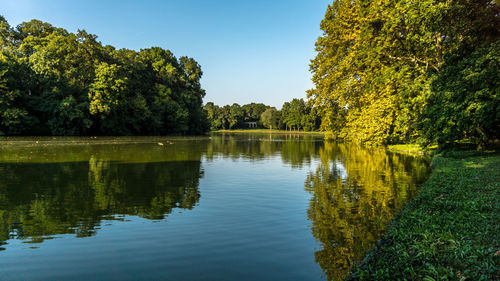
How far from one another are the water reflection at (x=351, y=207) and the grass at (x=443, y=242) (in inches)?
22.5

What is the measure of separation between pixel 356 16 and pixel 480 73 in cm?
2067

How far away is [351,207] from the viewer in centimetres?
1108

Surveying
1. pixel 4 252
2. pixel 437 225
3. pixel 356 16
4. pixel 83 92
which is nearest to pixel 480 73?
pixel 437 225

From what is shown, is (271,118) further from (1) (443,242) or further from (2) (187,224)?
(1) (443,242)

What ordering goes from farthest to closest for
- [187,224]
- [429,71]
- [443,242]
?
[429,71], [187,224], [443,242]

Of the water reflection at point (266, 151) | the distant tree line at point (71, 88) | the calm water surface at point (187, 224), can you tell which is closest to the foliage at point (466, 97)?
the calm water surface at point (187, 224)

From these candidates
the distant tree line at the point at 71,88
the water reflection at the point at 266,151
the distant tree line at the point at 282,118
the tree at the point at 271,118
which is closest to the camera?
the water reflection at the point at 266,151

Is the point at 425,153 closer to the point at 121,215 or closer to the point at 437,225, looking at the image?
the point at 437,225

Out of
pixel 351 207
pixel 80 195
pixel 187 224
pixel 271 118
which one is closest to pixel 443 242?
pixel 351 207

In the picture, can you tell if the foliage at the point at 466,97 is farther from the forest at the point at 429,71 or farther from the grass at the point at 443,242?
the grass at the point at 443,242

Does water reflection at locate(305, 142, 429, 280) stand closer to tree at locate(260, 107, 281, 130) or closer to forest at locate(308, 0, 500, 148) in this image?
forest at locate(308, 0, 500, 148)

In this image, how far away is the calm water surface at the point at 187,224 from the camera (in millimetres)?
6266

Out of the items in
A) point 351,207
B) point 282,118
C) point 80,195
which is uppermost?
point 282,118

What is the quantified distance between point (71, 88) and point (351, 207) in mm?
65191
